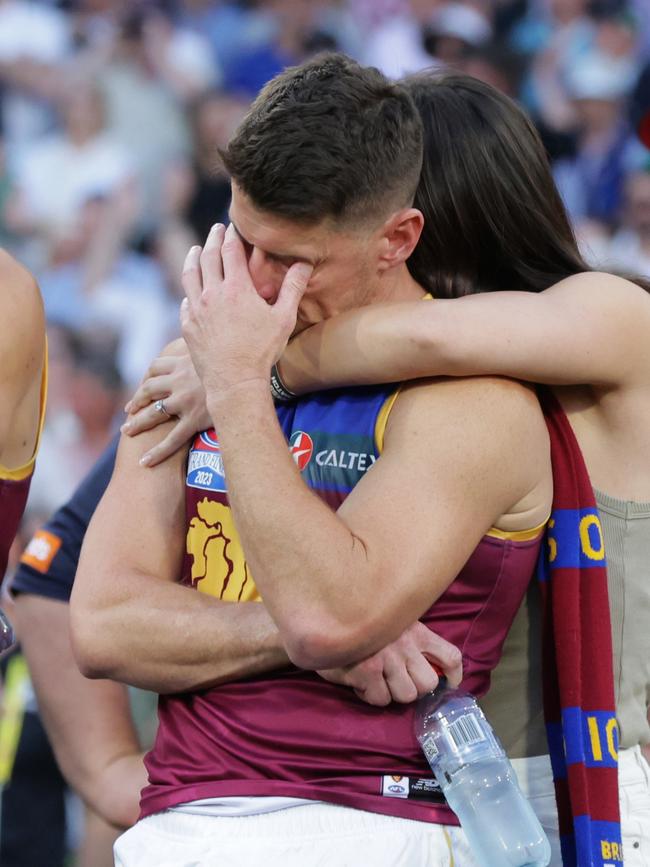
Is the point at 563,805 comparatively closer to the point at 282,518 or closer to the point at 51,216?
the point at 282,518

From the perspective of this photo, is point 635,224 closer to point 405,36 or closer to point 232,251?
point 405,36

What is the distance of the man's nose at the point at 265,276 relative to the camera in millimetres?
2256

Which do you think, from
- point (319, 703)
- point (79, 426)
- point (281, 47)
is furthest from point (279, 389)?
point (281, 47)

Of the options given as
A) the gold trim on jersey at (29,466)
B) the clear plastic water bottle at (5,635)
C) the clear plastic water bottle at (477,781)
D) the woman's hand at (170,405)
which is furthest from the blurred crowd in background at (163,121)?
the clear plastic water bottle at (477,781)

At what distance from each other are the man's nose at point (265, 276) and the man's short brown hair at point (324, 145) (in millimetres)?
102

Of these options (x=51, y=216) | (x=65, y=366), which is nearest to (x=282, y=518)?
(x=65, y=366)

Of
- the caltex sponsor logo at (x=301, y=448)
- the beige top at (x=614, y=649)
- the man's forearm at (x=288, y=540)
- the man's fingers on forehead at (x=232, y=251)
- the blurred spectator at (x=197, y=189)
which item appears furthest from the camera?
the blurred spectator at (x=197, y=189)

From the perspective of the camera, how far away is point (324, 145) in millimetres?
2168

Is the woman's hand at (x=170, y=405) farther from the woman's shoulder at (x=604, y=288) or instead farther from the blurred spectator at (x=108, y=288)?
the blurred spectator at (x=108, y=288)

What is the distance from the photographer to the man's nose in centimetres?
226

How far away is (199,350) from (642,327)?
906mm

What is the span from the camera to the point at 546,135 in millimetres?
7473

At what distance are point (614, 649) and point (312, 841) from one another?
805mm

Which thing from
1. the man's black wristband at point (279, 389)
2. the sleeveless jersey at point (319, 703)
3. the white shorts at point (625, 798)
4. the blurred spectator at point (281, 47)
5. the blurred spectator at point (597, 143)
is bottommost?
the white shorts at point (625, 798)
